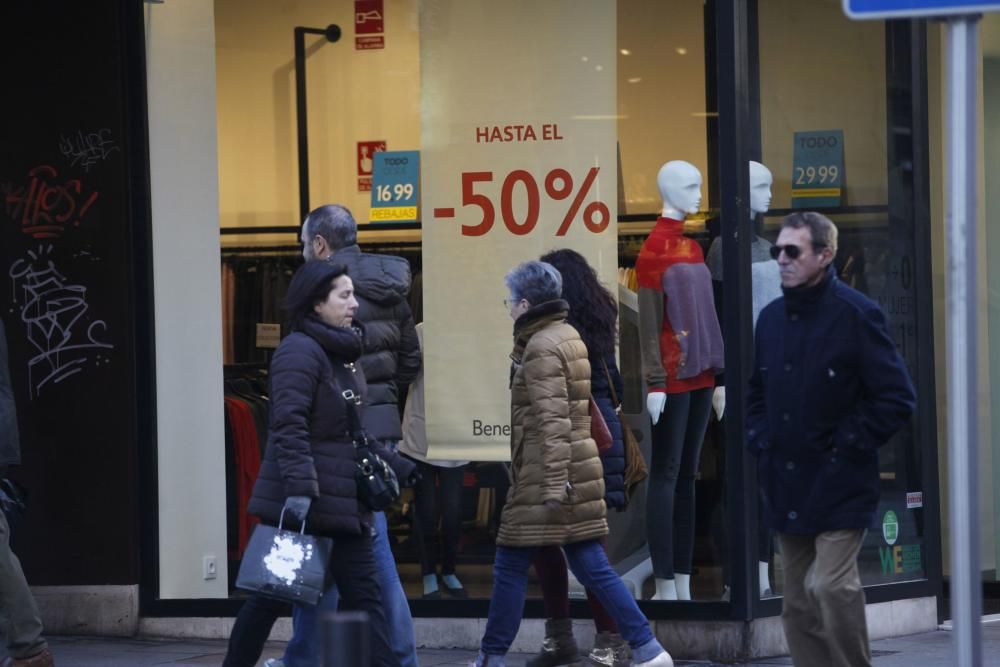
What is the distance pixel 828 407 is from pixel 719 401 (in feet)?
6.77

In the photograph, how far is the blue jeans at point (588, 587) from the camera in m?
7.07

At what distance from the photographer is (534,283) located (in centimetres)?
711

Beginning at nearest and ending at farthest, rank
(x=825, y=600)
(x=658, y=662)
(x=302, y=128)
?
(x=825, y=600)
(x=658, y=662)
(x=302, y=128)

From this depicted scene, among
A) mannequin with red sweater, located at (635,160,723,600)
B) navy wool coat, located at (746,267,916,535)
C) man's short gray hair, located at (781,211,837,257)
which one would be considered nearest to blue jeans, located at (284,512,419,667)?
mannequin with red sweater, located at (635,160,723,600)

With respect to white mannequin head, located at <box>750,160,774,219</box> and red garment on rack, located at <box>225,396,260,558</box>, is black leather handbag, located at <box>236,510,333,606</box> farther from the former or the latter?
white mannequin head, located at <box>750,160,774,219</box>

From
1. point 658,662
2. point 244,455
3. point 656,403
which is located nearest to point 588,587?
point 658,662

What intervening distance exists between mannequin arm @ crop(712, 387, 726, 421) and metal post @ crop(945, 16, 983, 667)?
12.6 feet

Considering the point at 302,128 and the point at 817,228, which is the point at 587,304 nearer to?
the point at 817,228

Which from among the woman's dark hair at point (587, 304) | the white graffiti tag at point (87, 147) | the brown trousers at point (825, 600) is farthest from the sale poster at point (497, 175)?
the brown trousers at point (825, 600)

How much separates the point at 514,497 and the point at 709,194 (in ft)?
5.99

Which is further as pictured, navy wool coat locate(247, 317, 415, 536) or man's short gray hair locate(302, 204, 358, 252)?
man's short gray hair locate(302, 204, 358, 252)

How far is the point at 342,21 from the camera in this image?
9.34 metres

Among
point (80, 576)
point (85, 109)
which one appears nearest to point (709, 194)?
point (85, 109)

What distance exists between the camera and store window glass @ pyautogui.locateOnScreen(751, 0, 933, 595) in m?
8.23
